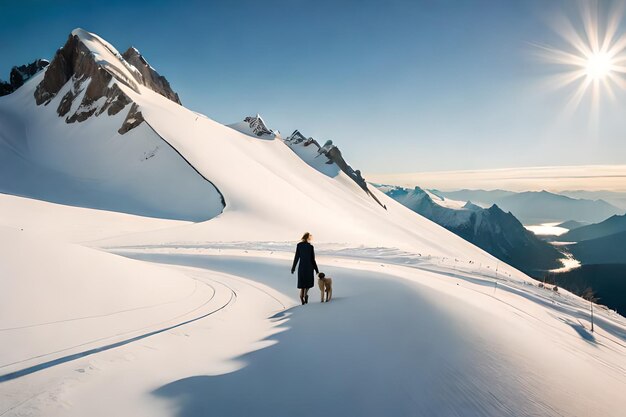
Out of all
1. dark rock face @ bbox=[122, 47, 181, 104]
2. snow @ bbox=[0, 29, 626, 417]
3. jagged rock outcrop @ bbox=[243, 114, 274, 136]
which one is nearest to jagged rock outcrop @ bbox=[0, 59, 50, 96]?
dark rock face @ bbox=[122, 47, 181, 104]

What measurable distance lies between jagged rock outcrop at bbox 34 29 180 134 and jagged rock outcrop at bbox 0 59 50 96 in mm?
31998

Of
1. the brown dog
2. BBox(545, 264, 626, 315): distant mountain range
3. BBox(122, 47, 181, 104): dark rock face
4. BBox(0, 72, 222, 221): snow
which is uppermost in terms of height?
BBox(122, 47, 181, 104): dark rock face

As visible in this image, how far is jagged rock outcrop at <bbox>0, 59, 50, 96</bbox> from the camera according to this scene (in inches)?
3243

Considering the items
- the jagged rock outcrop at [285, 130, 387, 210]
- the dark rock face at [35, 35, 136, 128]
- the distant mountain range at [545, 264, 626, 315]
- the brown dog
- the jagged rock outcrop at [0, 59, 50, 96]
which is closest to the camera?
the brown dog

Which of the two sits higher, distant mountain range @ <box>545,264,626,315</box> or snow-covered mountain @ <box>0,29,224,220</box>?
snow-covered mountain @ <box>0,29,224,220</box>

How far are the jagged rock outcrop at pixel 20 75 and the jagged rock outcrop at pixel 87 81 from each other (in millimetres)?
31998

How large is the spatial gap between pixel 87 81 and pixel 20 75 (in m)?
60.4

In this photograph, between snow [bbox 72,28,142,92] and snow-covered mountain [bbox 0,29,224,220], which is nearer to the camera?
snow-covered mountain [bbox 0,29,224,220]

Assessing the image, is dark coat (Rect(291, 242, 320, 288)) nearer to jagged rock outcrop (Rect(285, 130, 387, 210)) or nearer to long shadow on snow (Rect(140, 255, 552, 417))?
long shadow on snow (Rect(140, 255, 552, 417))

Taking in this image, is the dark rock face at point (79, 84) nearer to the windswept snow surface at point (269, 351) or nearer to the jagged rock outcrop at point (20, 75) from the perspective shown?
the jagged rock outcrop at point (20, 75)

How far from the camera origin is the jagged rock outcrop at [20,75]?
82.4m

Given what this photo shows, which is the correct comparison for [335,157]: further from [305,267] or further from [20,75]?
[305,267]

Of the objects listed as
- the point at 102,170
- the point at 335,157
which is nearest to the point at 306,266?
the point at 102,170

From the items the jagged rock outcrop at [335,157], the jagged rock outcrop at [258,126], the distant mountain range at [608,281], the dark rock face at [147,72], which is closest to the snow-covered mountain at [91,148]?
the dark rock face at [147,72]
